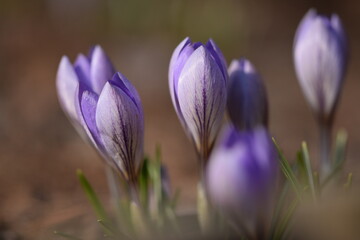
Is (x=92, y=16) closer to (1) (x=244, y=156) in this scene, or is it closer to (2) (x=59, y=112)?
(2) (x=59, y=112)

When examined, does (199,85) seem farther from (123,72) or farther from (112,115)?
(123,72)

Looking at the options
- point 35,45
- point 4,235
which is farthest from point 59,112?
point 4,235

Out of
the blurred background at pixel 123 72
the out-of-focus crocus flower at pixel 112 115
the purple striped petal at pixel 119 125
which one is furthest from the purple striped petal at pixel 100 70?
the blurred background at pixel 123 72

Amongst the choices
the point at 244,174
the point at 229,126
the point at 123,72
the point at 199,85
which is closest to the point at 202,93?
the point at 199,85

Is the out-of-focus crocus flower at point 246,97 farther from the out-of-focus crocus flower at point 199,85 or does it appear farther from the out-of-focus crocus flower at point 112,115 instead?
the out-of-focus crocus flower at point 112,115

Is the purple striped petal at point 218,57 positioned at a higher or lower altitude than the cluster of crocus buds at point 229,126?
higher

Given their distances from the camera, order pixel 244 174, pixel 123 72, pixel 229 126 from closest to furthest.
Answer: pixel 244 174 < pixel 229 126 < pixel 123 72
